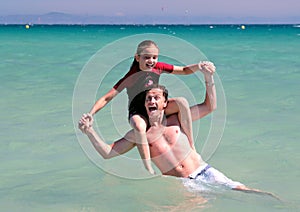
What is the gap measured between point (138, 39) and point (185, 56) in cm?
42

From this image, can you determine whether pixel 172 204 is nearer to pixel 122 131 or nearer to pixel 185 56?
pixel 185 56

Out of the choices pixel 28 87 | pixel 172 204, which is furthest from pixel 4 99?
pixel 172 204

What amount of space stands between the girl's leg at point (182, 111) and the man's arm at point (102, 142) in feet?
1.24

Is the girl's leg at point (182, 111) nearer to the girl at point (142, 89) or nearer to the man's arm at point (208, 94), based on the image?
the girl at point (142, 89)

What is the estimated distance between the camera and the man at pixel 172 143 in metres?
3.92

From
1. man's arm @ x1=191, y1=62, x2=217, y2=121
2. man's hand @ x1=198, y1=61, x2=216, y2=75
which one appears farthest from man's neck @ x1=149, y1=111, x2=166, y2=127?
man's hand @ x1=198, y1=61, x2=216, y2=75

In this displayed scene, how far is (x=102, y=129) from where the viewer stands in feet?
22.5

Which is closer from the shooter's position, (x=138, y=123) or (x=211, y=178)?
(x=138, y=123)

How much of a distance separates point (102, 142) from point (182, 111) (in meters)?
0.69

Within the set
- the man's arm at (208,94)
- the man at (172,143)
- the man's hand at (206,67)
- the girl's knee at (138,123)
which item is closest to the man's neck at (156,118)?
the man at (172,143)

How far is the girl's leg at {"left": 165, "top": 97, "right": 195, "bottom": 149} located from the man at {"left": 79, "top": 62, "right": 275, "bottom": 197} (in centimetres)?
4

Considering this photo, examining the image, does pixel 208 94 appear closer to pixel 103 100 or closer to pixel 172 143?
pixel 172 143

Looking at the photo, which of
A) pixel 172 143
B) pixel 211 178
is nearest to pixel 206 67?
pixel 172 143

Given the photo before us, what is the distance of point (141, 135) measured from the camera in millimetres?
3828
